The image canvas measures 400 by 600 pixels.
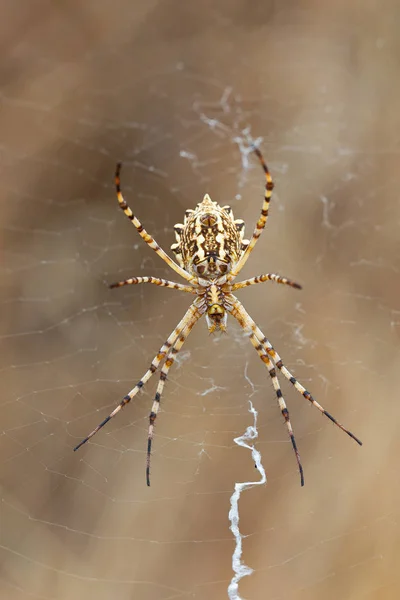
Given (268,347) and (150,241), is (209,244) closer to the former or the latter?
(150,241)

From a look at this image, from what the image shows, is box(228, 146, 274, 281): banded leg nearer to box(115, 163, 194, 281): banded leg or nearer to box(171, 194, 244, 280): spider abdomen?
box(171, 194, 244, 280): spider abdomen

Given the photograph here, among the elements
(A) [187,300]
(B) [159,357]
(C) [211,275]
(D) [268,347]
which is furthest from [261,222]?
(A) [187,300]

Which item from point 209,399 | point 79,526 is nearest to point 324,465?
point 209,399

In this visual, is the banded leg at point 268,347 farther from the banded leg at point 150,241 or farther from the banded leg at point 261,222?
the banded leg at point 150,241

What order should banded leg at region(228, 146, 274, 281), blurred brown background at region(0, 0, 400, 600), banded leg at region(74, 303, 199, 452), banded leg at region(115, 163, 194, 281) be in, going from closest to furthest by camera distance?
banded leg at region(228, 146, 274, 281), banded leg at region(115, 163, 194, 281), banded leg at region(74, 303, 199, 452), blurred brown background at region(0, 0, 400, 600)

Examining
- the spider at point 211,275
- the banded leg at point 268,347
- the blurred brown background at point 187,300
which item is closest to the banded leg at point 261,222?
the spider at point 211,275

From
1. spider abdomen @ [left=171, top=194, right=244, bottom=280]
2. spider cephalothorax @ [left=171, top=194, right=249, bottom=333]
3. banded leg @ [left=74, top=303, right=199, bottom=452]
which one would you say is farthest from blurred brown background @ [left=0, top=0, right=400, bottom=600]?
spider abdomen @ [left=171, top=194, right=244, bottom=280]
